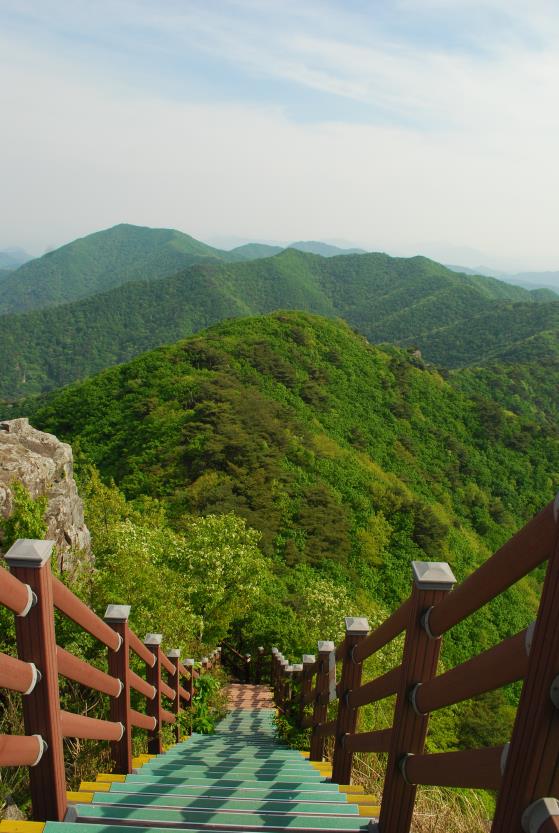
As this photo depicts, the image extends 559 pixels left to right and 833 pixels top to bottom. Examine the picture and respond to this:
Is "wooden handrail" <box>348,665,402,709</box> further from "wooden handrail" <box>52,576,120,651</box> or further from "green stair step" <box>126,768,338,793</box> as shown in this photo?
"wooden handrail" <box>52,576,120,651</box>

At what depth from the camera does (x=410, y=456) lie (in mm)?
38125

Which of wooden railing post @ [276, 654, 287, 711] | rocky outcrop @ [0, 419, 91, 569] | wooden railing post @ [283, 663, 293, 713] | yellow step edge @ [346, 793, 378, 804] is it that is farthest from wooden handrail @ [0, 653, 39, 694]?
wooden railing post @ [276, 654, 287, 711]

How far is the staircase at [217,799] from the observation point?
8.26 ft

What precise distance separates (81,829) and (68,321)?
154m

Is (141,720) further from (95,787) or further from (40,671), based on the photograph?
(40,671)

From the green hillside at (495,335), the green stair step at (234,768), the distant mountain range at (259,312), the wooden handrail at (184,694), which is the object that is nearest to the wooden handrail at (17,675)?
the green stair step at (234,768)

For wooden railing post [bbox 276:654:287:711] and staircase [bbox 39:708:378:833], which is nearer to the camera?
staircase [bbox 39:708:378:833]

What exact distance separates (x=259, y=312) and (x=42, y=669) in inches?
6048

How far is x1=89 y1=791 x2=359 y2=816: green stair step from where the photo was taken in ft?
9.21

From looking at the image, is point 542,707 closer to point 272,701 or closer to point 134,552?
point 134,552

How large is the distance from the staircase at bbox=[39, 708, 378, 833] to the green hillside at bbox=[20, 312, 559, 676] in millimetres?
11729

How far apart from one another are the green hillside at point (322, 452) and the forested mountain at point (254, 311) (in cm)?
5704

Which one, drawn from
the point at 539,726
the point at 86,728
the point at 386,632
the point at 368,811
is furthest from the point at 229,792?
the point at 539,726

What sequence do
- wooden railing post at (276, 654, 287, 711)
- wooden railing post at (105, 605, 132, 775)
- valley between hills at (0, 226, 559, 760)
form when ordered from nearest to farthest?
wooden railing post at (105, 605, 132, 775), wooden railing post at (276, 654, 287, 711), valley between hills at (0, 226, 559, 760)
